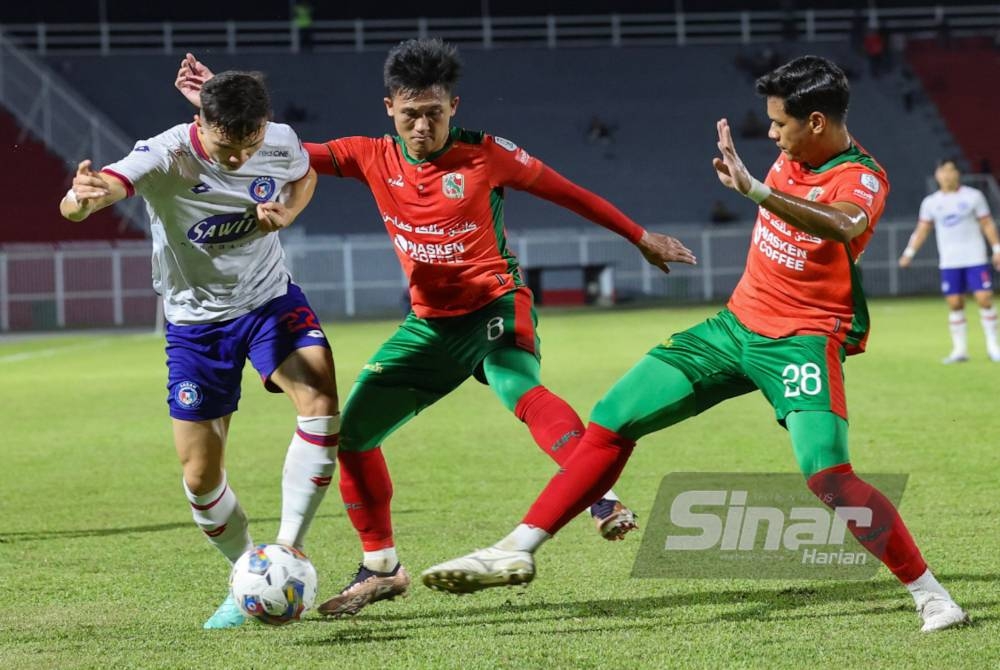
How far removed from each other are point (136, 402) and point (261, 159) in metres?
9.71

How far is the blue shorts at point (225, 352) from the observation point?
565 centimetres

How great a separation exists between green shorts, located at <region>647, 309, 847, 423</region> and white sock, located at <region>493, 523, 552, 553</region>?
0.81 metres

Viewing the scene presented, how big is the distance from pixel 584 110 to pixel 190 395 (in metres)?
36.9

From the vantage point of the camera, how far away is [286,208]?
550 cm

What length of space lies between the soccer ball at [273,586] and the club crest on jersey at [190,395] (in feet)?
2.36

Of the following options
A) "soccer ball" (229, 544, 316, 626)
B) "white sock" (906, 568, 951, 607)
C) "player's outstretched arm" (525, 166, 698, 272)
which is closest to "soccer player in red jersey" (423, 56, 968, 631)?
"white sock" (906, 568, 951, 607)

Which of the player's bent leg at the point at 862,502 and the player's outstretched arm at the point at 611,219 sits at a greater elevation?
the player's outstretched arm at the point at 611,219

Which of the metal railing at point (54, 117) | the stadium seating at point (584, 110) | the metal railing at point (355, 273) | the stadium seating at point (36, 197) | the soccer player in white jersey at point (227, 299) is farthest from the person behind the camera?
the stadium seating at point (584, 110)

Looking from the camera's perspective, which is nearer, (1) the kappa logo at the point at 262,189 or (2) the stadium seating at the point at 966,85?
(1) the kappa logo at the point at 262,189

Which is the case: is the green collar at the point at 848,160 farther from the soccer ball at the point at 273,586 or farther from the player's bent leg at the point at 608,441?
the soccer ball at the point at 273,586

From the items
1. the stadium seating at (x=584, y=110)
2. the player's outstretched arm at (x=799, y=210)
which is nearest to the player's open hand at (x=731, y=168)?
the player's outstretched arm at (x=799, y=210)

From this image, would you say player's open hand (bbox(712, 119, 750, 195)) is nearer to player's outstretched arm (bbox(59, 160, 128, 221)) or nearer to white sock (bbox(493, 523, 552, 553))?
white sock (bbox(493, 523, 552, 553))

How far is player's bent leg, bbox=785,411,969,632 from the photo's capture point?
199 inches

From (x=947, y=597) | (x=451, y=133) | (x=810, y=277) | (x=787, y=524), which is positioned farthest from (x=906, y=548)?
(x=451, y=133)
